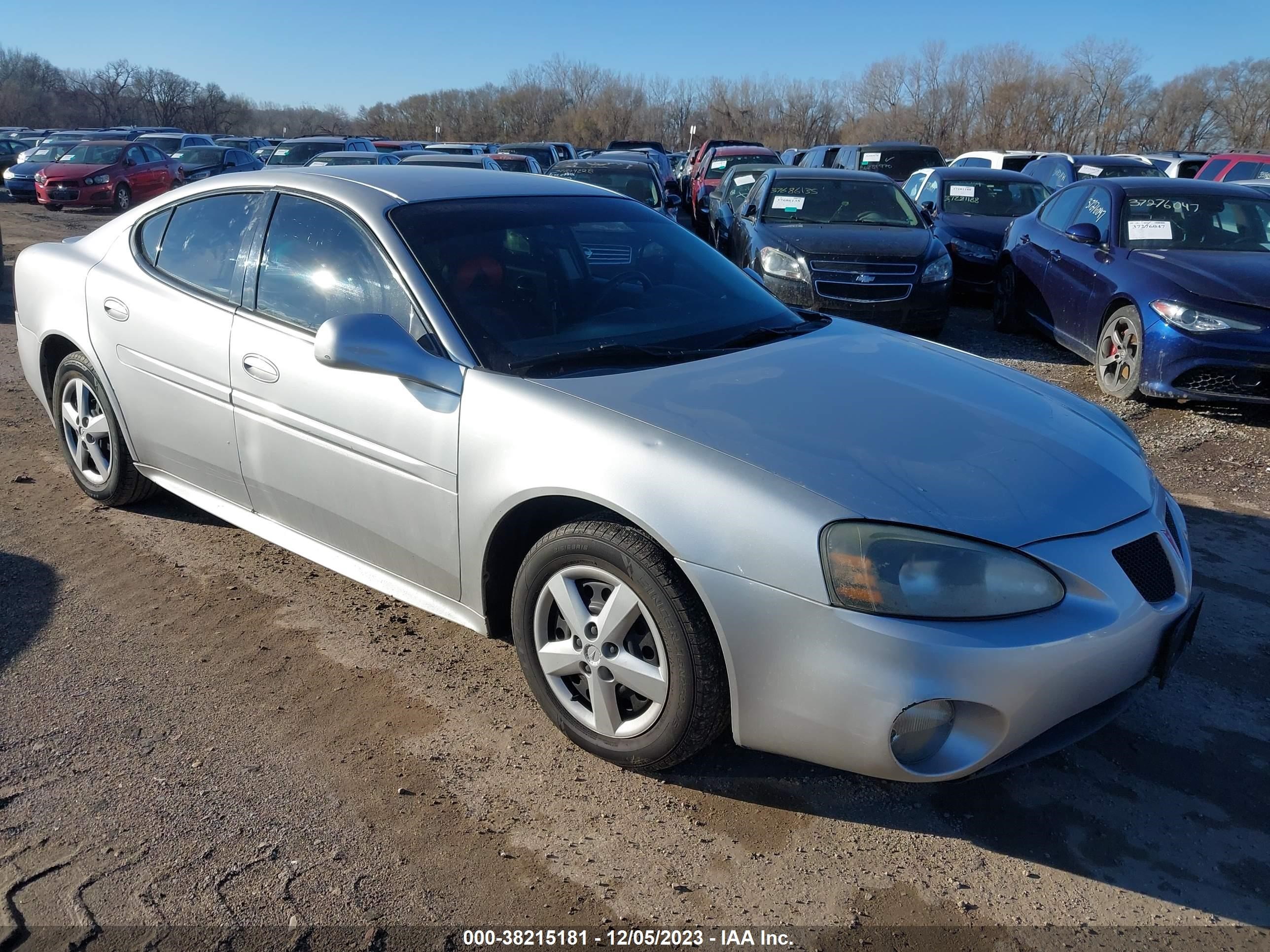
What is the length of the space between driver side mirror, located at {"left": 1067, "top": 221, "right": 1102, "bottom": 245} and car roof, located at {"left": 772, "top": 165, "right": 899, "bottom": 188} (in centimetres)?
232

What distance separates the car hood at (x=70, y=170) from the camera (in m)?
19.6

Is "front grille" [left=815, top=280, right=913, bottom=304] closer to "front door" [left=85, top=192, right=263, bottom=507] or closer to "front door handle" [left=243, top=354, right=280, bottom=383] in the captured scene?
"front door" [left=85, top=192, right=263, bottom=507]

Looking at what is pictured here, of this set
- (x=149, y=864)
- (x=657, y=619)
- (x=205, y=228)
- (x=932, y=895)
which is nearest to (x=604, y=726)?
(x=657, y=619)

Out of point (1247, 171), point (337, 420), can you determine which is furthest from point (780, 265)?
point (1247, 171)

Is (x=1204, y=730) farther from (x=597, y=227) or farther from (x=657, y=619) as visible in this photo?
(x=597, y=227)

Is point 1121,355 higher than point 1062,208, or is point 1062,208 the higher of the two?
point 1062,208

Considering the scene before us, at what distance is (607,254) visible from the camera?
3.57 metres

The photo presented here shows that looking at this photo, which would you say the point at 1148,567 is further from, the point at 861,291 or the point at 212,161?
the point at 212,161

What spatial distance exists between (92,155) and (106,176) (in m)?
1.01

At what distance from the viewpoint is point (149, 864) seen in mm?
2309

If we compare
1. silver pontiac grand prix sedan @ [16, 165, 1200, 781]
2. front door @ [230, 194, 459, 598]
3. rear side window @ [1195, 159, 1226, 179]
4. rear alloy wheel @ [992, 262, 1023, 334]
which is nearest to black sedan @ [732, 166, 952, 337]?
rear alloy wheel @ [992, 262, 1023, 334]

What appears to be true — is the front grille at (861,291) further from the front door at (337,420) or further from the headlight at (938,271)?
the front door at (337,420)

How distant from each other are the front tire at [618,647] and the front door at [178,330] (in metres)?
1.51

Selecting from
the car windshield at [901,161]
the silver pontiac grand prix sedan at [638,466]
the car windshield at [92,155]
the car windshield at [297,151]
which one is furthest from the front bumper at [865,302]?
the car windshield at [92,155]
